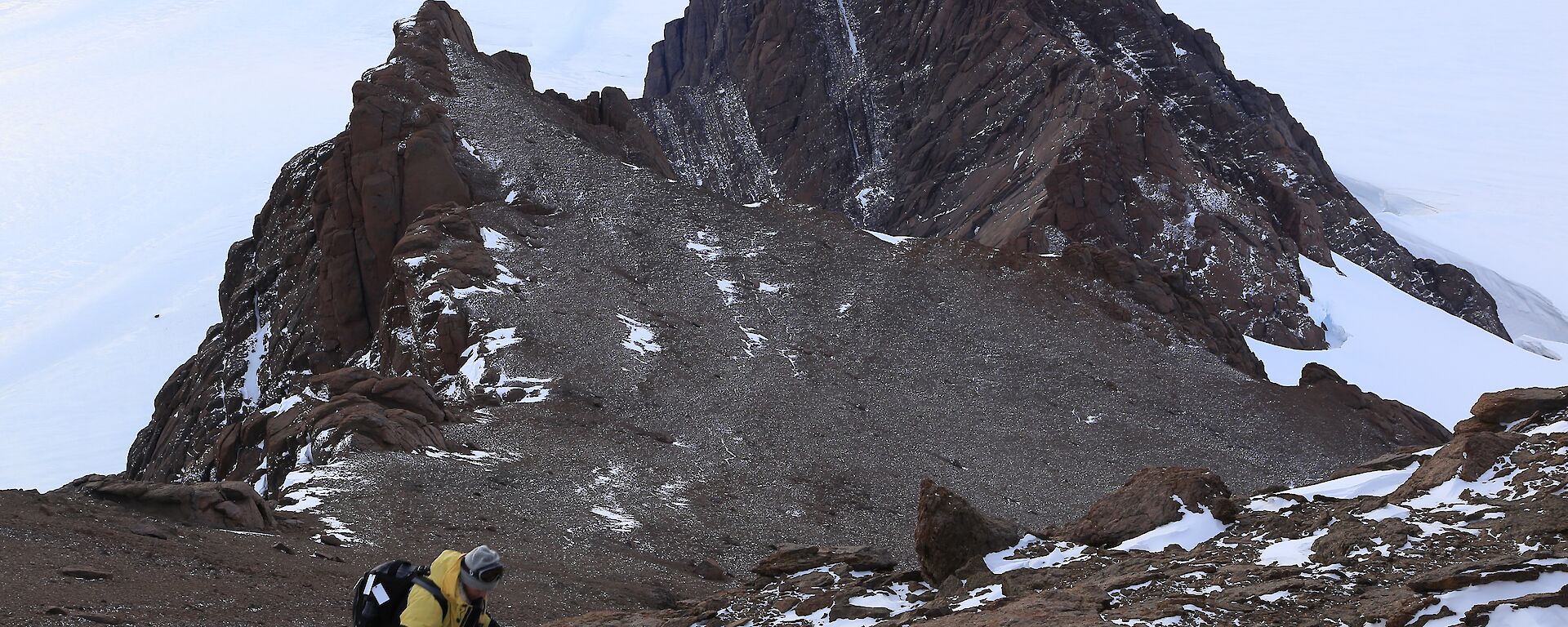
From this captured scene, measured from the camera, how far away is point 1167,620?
12148mm

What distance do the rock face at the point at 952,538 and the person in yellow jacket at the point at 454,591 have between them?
8395mm

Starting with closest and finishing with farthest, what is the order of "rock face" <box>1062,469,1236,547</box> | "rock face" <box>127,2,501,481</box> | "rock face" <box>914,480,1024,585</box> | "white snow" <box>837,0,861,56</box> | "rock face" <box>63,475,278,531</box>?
"rock face" <box>914,480,1024,585</box>, "rock face" <box>1062,469,1236,547</box>, "rock face" <box>63,475,278,531</box>, "rock face" <box>127,2,501,481</box>, "white snow" <box>837,0,861,56</box>

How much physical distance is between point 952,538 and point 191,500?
11.8m

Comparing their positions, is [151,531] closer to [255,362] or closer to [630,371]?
[630,371]

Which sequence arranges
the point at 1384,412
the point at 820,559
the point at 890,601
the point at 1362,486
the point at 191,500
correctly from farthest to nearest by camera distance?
the point at 1384,412
the point at 191,500
the point at 820,559
the point at 1362,486
the point at 890,601

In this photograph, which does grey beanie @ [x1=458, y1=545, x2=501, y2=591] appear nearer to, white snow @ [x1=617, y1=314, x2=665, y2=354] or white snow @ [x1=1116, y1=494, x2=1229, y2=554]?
white snow @ [x1=1116, y1=494, x2=1229, y2=554]

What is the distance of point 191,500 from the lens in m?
20.1

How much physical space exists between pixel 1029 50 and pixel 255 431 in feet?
184

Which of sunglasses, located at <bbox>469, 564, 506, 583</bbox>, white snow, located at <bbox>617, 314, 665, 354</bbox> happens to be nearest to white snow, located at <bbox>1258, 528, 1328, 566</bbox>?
sunglasses, located at <bbox>469, 564, 506, 583</bbox>

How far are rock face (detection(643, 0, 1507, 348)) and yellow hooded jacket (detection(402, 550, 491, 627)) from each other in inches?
2010

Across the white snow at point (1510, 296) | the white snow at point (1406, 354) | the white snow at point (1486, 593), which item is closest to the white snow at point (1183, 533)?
the white snow at point (1486, 593)

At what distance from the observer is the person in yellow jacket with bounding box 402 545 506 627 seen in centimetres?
909

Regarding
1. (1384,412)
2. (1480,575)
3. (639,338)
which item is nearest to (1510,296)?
(1384,412)

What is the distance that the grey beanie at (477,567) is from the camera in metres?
9.16
